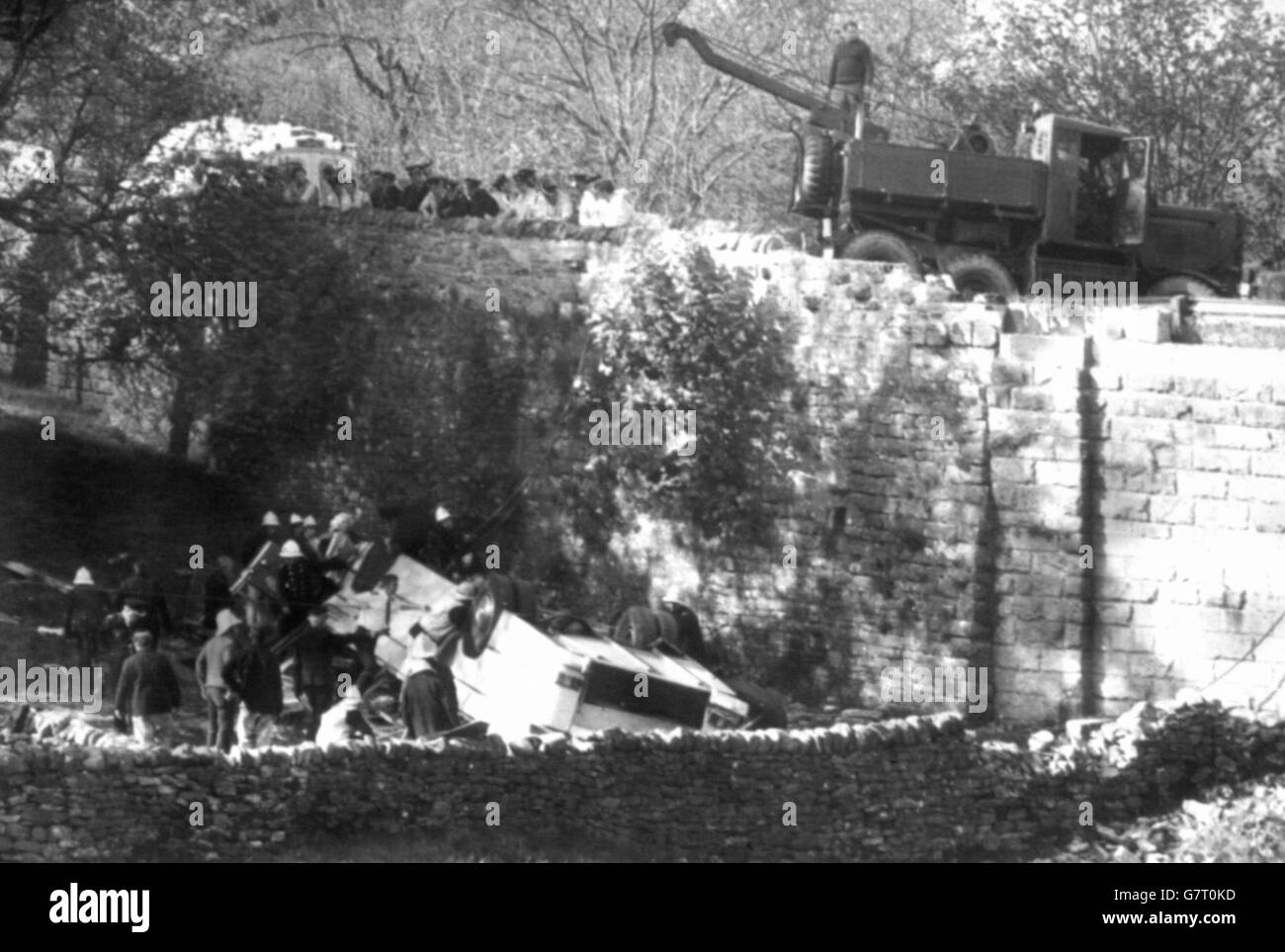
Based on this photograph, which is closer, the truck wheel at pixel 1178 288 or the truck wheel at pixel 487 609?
the truck wheel at pixel 487 609

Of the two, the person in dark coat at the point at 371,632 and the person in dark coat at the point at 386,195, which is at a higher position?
the person in dark coat at the point at 386,195

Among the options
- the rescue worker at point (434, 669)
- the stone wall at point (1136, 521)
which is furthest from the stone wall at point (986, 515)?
the rescue worker at point (434, 669)

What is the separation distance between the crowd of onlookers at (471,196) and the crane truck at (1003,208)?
1.96m

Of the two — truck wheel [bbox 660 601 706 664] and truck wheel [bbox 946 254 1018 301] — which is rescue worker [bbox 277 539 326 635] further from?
truck wheel [bbox 946 254 1018 301]

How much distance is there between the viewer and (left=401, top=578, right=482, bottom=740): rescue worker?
53.8ft

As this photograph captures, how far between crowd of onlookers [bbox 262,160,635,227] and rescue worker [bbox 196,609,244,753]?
620 centimetres

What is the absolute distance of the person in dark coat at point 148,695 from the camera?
1614 centimetres

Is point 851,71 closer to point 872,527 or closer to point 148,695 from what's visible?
point 872,527

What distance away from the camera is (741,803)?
55.0 ft

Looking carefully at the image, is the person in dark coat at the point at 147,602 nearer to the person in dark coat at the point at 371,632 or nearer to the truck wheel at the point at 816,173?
the person in dark coat at the point at 371,632

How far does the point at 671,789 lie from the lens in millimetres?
16484

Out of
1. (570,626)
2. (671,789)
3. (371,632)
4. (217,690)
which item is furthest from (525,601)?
(217,690)

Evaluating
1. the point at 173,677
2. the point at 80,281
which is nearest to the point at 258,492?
the point at 80,281

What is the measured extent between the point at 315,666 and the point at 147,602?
63.5 inches
